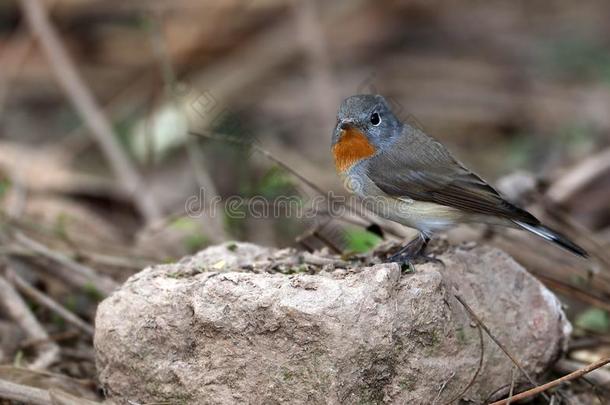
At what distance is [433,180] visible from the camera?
4484 mm

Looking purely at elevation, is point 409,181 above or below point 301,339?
above

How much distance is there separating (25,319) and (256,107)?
5.45 m

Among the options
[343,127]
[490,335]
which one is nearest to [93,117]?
[343,127]

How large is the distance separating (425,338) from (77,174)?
5.00 meters

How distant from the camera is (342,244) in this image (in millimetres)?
5031

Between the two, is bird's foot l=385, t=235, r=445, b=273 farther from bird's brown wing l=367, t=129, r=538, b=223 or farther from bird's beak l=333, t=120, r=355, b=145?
bird's beak l=333, t=120, r=355, b=145

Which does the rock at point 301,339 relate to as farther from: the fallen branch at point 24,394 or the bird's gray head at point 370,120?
the bird's gray head at point 370,120

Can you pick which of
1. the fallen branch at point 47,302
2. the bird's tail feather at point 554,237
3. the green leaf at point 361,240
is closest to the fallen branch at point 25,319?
the fallen branch at point 47,302

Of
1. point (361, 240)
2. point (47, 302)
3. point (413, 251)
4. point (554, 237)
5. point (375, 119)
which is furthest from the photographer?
point (361, 240)

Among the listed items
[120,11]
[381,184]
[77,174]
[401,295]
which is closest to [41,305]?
[381,184]

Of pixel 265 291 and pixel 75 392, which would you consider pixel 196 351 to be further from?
pixel 75 392

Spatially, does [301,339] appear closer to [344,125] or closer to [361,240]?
[344,125]

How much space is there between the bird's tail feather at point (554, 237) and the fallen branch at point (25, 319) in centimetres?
244

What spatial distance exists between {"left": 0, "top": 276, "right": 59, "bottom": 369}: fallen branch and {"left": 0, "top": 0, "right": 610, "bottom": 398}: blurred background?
441 mm
